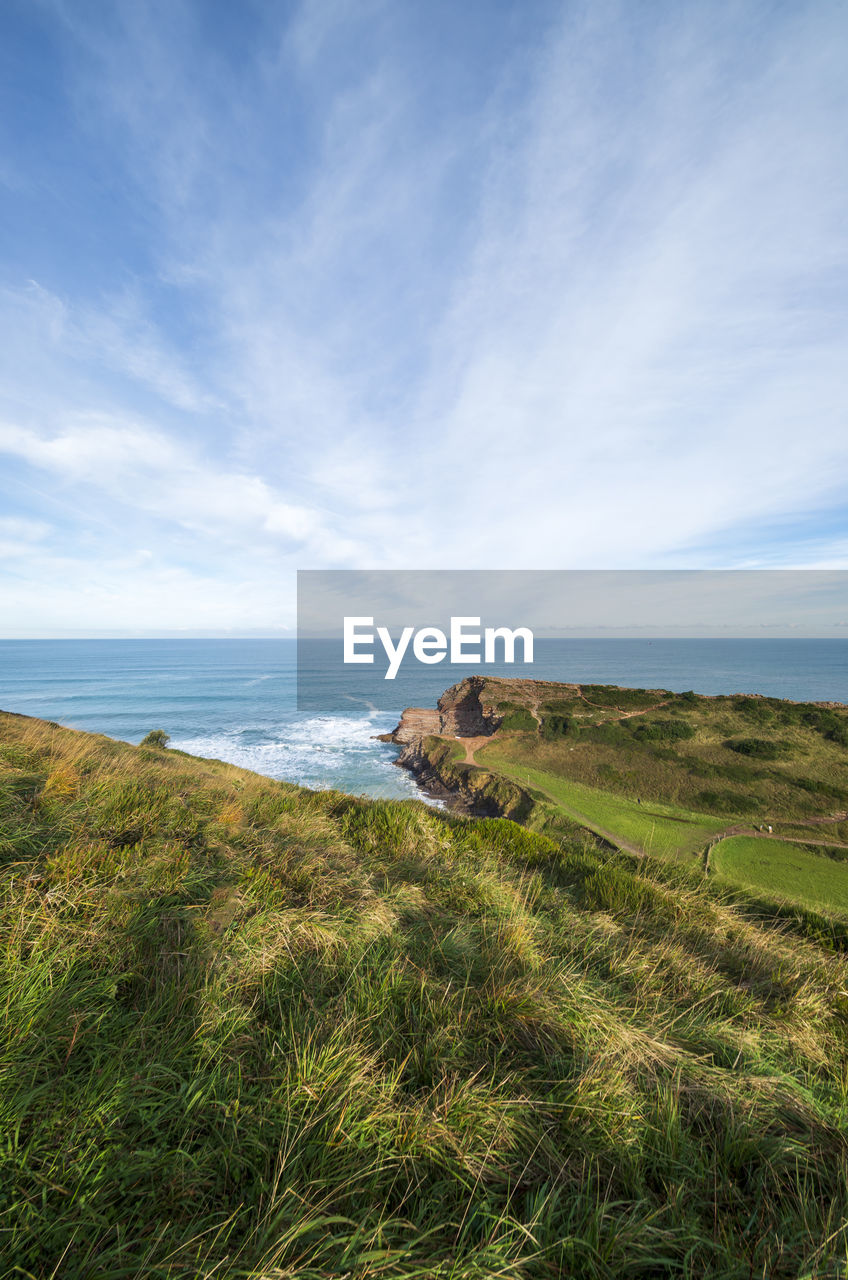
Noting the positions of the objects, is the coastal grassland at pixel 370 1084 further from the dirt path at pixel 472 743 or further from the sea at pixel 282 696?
the dirt path at pixel 472 743

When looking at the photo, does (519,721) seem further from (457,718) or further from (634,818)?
(634,818)

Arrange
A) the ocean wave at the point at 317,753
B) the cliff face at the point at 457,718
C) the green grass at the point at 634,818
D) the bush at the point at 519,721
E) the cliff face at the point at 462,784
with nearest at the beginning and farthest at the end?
the green grass at the point at 634,818
the cliff face at the point at 462,784
the ocean wave at the point at 317,753
the bush at the point at 519,721
the cliff face at the point at 457,718

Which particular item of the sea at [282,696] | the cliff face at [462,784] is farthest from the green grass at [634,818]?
the sea at [282,696]

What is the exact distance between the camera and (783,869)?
21984 mm

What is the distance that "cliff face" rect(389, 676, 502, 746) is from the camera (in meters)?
47.3

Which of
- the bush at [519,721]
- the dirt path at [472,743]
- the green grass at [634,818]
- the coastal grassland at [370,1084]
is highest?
the coastal grassland at [370,1084]

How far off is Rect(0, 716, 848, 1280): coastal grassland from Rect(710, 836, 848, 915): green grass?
2043 cm

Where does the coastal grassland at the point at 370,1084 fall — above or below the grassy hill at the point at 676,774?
above

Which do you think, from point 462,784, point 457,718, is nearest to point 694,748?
point 462,784

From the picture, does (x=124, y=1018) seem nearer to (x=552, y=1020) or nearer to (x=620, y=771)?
(x=552, y=1020)

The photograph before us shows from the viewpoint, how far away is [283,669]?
10956cm

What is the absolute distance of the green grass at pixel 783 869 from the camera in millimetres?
19766

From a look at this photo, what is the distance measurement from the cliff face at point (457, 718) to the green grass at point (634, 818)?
42.3 feet

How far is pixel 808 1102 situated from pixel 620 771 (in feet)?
114
